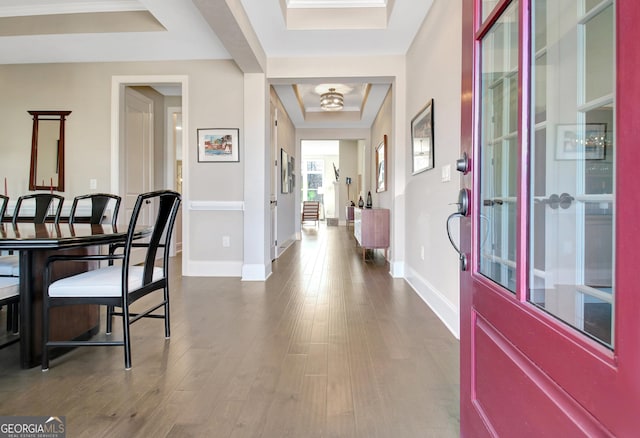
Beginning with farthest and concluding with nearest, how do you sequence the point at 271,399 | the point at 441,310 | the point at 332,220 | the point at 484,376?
the point at 332,220 < the point at 441,310 < the point at 271,399 < the point at 484,376

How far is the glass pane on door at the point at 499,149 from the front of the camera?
978 millimetres

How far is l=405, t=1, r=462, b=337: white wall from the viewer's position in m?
2.48

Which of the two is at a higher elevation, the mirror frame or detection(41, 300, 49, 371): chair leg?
the mirror frame

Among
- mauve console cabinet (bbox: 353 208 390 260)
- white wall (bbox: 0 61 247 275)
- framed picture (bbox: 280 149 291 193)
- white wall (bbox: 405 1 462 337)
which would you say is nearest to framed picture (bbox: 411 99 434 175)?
white wall (bbox: 405 1 462 337)

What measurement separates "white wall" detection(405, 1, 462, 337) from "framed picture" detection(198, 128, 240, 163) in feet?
6.76

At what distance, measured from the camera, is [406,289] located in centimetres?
364

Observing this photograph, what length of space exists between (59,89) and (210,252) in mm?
2737

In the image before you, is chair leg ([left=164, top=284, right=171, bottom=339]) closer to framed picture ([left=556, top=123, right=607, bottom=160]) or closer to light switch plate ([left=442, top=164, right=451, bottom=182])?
light switch plate ([left=442, top=164, right=451, bottom=182])

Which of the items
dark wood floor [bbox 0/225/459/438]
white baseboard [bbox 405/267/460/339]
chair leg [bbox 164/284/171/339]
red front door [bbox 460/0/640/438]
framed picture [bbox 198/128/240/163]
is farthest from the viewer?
framed picture [bbox 198/128/240/163]

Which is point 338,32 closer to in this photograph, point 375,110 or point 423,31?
point 423,31

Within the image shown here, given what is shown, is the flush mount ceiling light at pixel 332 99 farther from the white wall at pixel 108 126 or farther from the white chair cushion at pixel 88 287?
the white chair cushion at pixel 88 287

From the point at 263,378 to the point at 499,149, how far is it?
1.48 metres

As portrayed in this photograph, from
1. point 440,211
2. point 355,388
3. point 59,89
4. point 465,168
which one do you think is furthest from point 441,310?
point 59,89

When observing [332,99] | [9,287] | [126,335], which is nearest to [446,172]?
[126,335]
